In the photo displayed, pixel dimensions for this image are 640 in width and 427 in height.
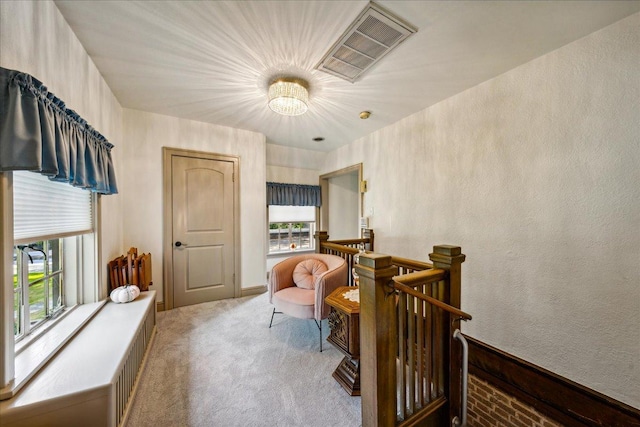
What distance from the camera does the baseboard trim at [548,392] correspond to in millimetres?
1572

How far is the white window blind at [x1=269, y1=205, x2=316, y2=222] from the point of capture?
16.1 feet

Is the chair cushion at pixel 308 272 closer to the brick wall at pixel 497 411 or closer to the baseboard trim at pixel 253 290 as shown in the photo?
the baseboard trim at pixel 253 290

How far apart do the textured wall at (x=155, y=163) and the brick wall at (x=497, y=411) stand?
3.05 meters

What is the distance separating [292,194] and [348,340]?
3.44 meters

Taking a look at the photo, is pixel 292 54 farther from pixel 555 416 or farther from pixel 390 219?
pixel 555 416

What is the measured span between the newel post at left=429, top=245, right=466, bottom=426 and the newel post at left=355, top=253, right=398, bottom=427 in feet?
1.57

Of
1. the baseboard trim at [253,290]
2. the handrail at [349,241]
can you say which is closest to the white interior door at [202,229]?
the baseboard trim at [253,290]

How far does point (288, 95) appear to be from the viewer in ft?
7.39

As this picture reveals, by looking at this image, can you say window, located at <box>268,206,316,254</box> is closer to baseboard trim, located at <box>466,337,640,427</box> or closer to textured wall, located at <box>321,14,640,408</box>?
textured wall, located at <box>321,14,640,408</box>

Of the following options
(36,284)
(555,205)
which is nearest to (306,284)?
(36,284)

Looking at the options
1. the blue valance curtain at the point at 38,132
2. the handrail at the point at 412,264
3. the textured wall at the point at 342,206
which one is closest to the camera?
the blue valance curtain at the point at 38,132

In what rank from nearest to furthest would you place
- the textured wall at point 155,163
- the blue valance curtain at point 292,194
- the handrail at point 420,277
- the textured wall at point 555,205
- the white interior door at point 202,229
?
the handrail at point 420,277 < the textured wall at point 555,205 < the textured wall at point 155,163 < the white interior door at point 202,229 < the blue valance curtain at point 292,194

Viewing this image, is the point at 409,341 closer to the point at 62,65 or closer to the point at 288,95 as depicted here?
the point at 288,95

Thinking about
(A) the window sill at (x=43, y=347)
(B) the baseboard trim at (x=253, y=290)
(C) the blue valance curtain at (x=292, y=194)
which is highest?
(C) the blue valance curtain at (x=292, y=194)
